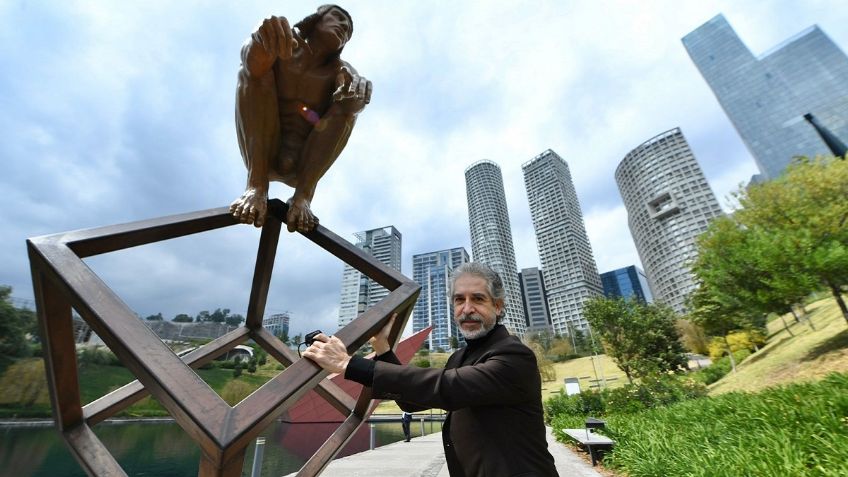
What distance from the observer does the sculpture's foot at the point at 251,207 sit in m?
1.80

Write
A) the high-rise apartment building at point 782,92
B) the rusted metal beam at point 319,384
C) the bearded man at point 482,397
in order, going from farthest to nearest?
1. the high-rise apartment building at point 782,92
2. the rusted metal beam at point 319,384
3. the bearded man at point 482,397

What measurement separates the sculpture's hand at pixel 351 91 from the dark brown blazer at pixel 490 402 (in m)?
1.53

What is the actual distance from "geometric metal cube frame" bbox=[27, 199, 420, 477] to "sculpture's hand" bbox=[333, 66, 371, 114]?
0.73 meters

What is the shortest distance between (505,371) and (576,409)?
1510 centimetres

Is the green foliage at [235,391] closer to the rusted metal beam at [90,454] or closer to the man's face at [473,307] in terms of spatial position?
the rusted metal beam at [90,454]

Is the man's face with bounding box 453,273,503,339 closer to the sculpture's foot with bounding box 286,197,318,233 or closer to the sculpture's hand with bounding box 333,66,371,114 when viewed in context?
the sculpture's foot with bounding box 286,197,318,233

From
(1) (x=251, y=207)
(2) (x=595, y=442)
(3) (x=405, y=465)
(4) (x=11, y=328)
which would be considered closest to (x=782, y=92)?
(2) (x=595, y=442)

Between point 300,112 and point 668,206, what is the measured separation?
85904mm

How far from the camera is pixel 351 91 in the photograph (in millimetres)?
2023

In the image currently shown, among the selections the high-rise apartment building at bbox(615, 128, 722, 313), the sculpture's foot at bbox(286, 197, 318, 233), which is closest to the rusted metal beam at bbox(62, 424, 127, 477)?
the sculpture's foot at bbox(286, 197, 318, 233)

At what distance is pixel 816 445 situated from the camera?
10.1 ft

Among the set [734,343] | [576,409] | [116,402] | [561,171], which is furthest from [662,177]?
[116,402]

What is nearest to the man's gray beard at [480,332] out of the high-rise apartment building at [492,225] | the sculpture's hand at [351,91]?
the sculpture's hand at [351,91]

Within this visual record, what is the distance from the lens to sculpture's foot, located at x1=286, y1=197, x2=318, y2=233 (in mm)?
1992
